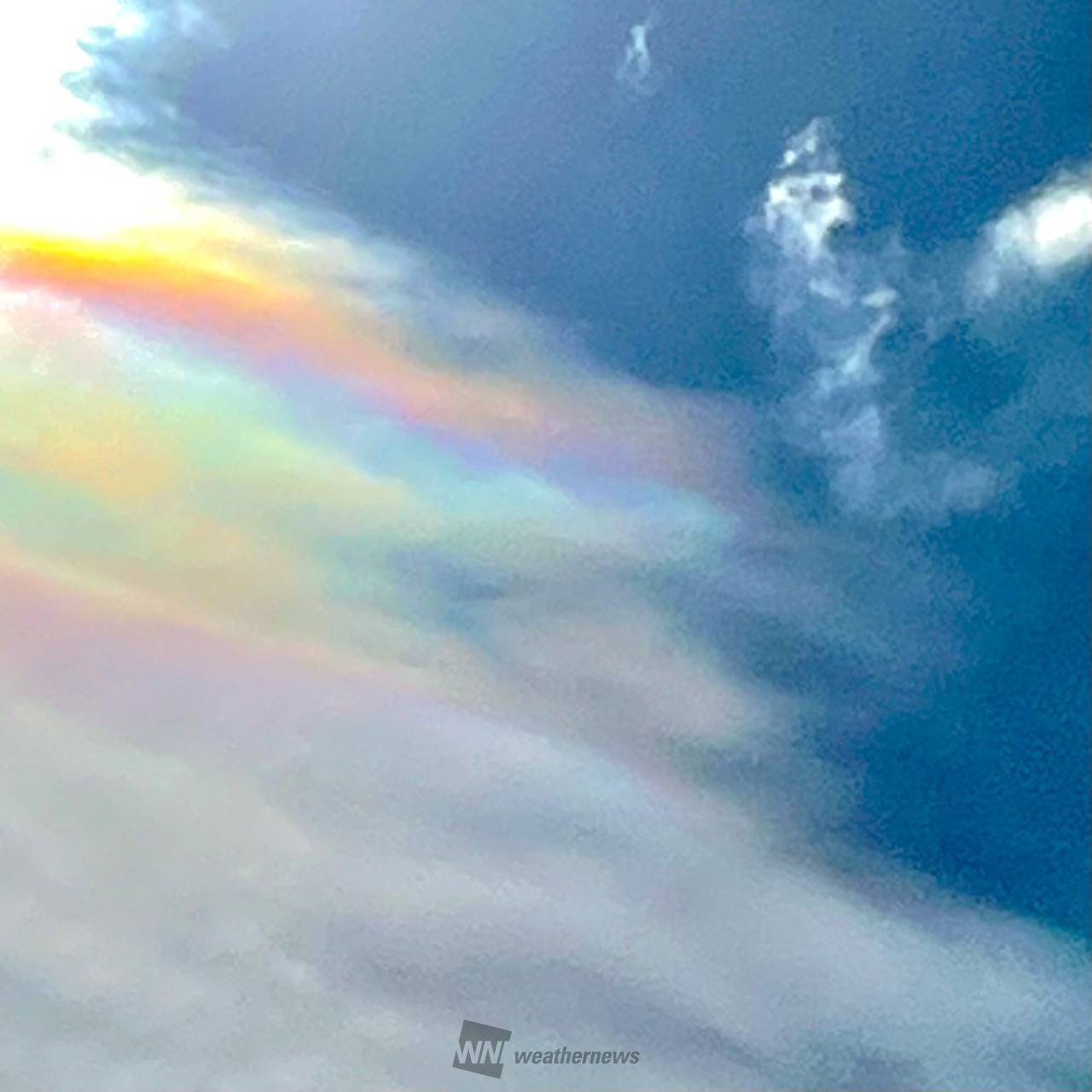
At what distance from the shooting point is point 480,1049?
3703mm

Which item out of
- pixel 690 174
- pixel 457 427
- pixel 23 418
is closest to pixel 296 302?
pixel 457 427

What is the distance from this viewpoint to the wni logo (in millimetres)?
3697

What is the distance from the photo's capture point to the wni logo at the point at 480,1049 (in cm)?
370

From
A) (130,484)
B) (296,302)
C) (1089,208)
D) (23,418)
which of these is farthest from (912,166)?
(23,418)

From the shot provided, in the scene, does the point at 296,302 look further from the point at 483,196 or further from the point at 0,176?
the point at 0,176

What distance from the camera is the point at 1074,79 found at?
3938 mm

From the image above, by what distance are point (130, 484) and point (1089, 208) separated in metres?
2.86

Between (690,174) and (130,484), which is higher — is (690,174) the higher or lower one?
the higher one

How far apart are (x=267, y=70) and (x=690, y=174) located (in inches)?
50.9

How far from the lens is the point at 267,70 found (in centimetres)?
411


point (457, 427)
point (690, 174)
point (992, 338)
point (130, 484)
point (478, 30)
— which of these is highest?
point (478, 30)

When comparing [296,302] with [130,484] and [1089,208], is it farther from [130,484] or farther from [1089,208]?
[1089,208]

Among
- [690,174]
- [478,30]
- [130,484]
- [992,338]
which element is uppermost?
[478,30]

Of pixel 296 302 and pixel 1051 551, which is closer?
pixel 1051 551
